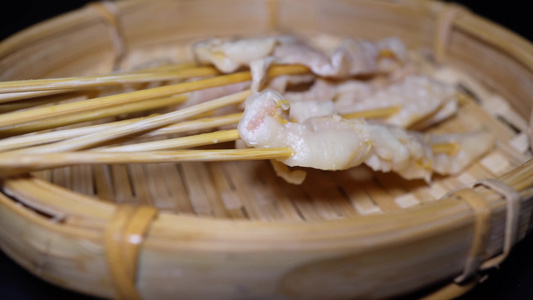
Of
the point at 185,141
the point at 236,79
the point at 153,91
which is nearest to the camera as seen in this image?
the point at 185,141

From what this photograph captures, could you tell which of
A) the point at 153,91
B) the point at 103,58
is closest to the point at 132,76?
the point at 153,91

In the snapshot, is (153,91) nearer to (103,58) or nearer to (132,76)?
(132,76)

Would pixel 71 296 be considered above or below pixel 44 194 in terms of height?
below

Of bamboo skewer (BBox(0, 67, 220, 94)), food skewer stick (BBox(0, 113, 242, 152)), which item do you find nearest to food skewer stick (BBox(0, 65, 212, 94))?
bamboo skewer (BBox(0, 67, 220, 94))

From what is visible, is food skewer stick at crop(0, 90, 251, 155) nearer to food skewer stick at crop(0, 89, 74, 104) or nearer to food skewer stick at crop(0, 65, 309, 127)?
food skewer stick at crop(0, 65, 309, 127)

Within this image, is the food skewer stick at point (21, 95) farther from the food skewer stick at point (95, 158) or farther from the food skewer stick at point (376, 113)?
the food skewer stick at point (376, 113)

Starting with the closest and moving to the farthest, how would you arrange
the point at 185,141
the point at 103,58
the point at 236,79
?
the point at 185,141 → the point at 236,79 → the point at 103,58

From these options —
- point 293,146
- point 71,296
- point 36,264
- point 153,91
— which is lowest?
point 71,296

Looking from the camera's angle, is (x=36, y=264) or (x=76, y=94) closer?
(x=36, y=264)
